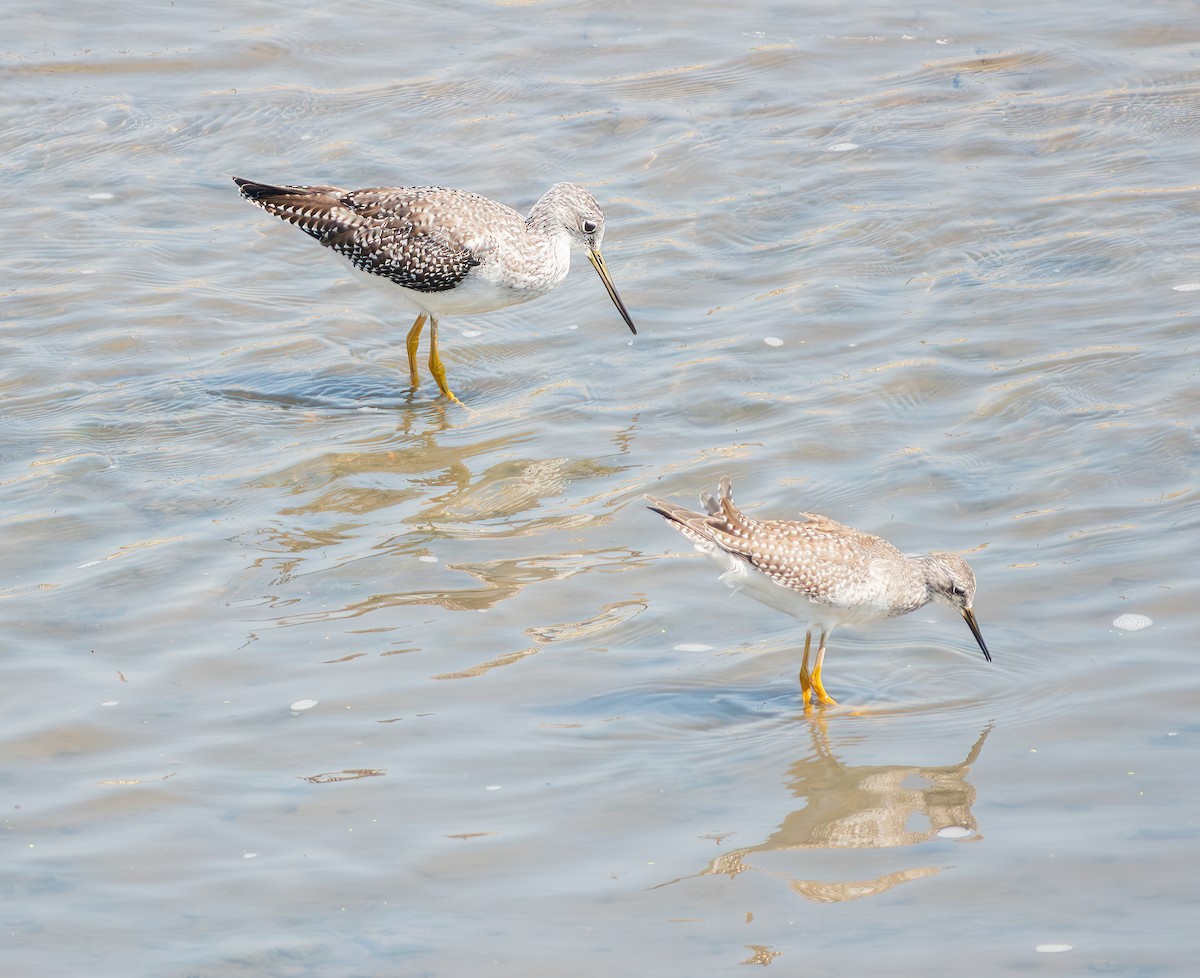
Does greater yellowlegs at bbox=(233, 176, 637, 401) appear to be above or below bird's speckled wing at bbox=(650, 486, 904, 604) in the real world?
above

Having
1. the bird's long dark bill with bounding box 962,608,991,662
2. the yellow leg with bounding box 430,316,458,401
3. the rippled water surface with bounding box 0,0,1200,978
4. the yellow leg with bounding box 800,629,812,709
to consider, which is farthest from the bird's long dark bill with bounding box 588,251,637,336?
the bird's long dark bill with bounding box 962,608,991,662

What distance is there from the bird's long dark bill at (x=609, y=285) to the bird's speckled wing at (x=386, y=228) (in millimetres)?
852

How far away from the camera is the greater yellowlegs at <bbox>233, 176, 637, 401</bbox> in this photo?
34.6 feet

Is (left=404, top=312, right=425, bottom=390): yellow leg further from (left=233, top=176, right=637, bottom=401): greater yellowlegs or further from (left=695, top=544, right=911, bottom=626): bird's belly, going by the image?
(left=695, top=544, right=911, bottom=626): bird's belly

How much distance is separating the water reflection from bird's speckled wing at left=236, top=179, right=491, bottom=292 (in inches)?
196

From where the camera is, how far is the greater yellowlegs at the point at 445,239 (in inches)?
415

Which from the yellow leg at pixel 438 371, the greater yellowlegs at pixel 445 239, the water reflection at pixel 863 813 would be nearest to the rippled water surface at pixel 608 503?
the water reflection at pixel 863 813

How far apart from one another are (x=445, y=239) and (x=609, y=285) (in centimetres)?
111

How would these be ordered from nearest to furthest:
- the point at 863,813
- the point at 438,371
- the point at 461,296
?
the point at 863,813 < the point at 438,371 < the point at 461,296

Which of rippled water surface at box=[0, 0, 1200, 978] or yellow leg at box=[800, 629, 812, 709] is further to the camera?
yellow leg at box=[800, 629, 812, 709]

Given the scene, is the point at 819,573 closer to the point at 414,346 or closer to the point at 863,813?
the point at 863,813

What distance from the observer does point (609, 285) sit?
35.3ft

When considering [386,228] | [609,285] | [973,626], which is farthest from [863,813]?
[386,228]

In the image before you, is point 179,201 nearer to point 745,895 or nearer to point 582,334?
point 582,334
